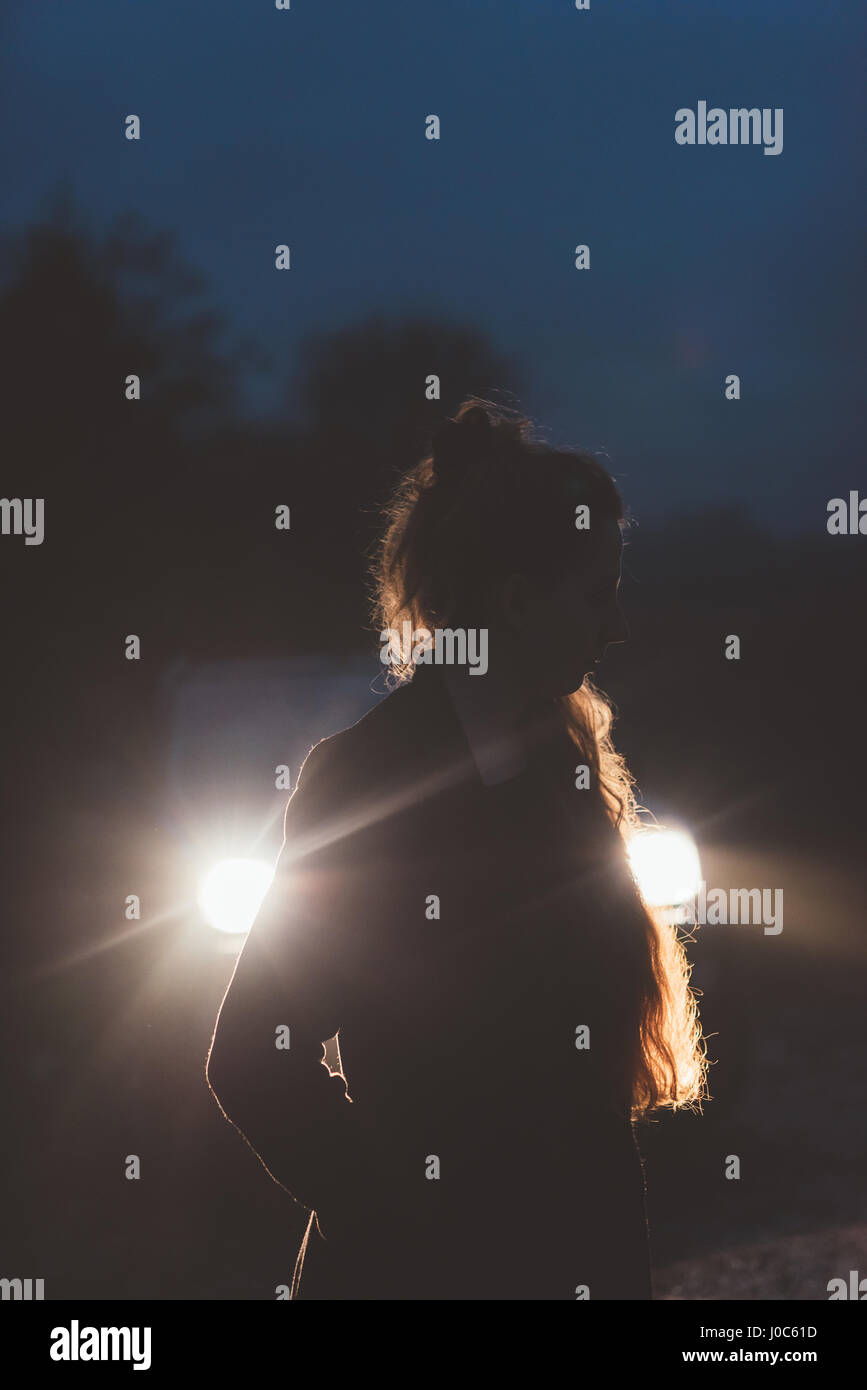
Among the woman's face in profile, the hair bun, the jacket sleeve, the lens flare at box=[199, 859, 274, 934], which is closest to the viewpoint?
the jacket sleeve

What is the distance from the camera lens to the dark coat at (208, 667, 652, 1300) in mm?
1116

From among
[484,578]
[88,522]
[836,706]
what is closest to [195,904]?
[88,522]

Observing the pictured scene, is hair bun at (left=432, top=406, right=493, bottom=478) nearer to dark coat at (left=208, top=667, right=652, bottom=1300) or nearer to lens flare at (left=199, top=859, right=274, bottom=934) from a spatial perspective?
dark coat at (left=208, top=667, right=652, bottom=1300)

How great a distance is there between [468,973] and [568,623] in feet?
1.57

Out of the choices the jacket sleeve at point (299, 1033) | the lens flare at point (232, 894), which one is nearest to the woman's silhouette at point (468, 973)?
the jacket sleeve at point (299, 1033)

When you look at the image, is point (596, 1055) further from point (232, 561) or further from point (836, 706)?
point (836, 706)

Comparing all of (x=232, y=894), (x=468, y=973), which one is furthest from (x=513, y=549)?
(x=232, y=894)

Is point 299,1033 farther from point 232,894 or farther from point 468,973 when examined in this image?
point 232,894

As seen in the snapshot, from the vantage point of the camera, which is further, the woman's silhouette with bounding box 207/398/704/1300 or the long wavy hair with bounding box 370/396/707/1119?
the long wavy hair with bounding box 370/396/707/1119

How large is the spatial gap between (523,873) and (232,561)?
4441mm

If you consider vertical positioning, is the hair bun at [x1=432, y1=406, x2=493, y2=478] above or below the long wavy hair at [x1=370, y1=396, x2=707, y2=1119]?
above

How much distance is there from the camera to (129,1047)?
5.35 metres

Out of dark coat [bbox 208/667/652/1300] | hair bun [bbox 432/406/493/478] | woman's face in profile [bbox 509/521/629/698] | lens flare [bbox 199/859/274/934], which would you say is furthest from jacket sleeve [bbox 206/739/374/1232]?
lens flare [bbox 199/859/274/934]

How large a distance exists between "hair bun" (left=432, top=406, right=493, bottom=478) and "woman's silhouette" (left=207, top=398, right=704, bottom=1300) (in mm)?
27
